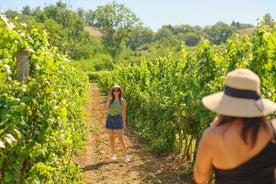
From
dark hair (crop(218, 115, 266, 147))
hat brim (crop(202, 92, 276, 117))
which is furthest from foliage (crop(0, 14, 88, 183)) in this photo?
dark hair (crop(218, 115, 266, 147))

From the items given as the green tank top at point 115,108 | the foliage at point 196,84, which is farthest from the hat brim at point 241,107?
the green tank top at point 115,108

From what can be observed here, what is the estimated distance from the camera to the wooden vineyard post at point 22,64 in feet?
15.2

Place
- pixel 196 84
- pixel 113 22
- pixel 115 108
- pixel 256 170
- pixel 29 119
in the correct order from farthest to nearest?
pixel 113 22, pixel 115 108, pixel 196 84, pixel 29 119, pixel 256 170

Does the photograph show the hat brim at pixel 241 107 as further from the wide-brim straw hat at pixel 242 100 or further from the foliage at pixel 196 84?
the foliage at pixel 196 84

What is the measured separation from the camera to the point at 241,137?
266 centimetres

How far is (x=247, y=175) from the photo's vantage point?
2770 mm

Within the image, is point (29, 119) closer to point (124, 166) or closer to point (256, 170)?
point (256, 170)

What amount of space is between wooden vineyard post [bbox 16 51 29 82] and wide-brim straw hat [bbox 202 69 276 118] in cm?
256

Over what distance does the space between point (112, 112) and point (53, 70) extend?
425cm

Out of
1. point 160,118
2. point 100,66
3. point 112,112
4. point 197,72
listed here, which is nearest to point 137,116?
point 160,118

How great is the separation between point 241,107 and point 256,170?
1.49ft

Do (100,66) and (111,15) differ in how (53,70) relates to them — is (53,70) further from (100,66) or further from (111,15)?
(111,15)

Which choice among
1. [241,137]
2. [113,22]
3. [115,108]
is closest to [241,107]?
[241,137]

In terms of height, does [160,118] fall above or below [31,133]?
below
